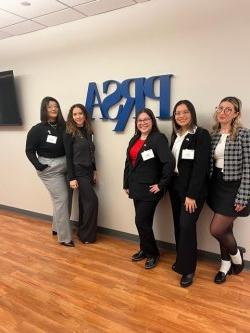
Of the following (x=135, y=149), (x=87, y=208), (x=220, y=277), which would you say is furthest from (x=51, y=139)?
(x=220, y=277)

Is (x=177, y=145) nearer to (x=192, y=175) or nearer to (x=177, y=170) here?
(x=177, y=170)

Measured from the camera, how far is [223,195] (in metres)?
2.43

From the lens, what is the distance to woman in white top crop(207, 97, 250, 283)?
7.54 ft

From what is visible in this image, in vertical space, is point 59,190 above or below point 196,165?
below

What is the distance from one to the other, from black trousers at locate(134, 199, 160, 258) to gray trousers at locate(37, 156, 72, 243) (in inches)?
39.8

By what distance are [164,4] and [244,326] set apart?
9.59ft

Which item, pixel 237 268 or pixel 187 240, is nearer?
pixel 187 240

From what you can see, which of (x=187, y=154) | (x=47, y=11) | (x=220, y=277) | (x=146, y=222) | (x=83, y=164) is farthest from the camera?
(x=83, y=164)

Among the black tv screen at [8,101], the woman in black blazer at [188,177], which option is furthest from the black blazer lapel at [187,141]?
the black tv screen at [8,101]

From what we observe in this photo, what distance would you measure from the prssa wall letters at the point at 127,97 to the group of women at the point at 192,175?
30cm

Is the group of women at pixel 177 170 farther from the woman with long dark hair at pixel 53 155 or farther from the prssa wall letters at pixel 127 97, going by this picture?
the prssa wall letters at pixel 127 97

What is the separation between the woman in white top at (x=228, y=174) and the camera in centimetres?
230

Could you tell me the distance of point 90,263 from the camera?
299 centimetres

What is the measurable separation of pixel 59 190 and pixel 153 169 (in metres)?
1.29
